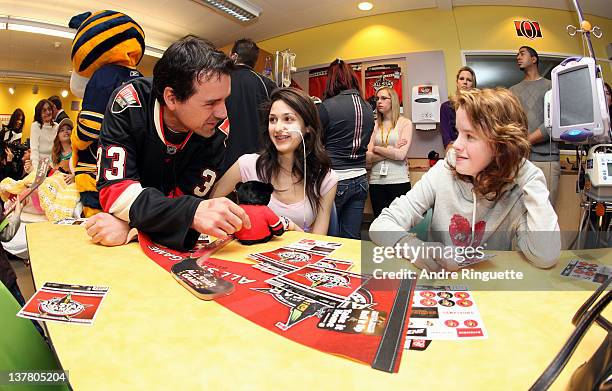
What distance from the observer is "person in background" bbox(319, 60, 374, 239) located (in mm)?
2191

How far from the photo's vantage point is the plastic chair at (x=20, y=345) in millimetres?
547

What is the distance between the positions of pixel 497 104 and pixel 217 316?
2.96 ft

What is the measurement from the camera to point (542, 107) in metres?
1.86

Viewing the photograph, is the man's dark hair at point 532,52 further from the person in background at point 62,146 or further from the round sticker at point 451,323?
the person in background at point 62,146

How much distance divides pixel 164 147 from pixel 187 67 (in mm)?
238

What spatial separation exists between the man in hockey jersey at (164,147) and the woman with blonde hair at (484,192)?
471mm

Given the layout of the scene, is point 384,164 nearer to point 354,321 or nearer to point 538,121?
point 538,121

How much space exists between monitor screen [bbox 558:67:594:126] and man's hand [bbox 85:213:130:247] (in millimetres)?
1759

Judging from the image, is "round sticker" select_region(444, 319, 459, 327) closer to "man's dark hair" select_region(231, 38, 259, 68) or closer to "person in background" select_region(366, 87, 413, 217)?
"man's dark hair" select_region(231, 38, 259, 68)

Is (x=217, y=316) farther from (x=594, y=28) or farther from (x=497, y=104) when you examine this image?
(x=594, y=28)

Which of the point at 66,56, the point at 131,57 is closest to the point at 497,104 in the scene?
the point at 131,57

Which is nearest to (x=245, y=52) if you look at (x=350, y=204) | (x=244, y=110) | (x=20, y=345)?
(x=244, y=110)

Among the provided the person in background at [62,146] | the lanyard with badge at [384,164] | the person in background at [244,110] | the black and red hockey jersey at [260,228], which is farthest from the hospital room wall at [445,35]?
the person in background at [62,146]

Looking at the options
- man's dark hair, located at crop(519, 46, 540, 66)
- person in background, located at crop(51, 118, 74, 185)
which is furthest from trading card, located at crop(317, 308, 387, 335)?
person in background, located at crop(51, 118, 74, 185)
